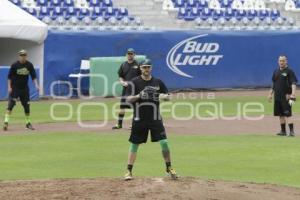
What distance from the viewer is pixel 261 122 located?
21797 millimetres

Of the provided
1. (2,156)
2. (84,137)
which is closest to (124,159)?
(2,156)

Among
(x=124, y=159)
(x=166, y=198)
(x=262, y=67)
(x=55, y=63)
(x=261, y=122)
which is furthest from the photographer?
(x=262, y=67)

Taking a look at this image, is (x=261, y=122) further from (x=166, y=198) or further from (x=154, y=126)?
(x=166, y=198)

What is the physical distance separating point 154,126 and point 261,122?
1071cm

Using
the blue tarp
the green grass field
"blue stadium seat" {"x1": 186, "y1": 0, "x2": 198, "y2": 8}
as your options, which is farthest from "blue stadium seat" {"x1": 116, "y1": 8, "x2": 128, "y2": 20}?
the green grass field

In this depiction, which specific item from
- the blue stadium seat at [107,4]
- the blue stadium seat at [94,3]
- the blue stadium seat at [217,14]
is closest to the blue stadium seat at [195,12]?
the blue stadium seat at [217,14]

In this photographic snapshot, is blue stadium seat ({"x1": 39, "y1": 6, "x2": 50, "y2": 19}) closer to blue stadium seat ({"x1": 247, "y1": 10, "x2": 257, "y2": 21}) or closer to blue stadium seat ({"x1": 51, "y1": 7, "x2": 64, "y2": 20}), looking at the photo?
blue stadium seat ({"x1": 51, "y1": 7, "x2": 64, "y2": 20})

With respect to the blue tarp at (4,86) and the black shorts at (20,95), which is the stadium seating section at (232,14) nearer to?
the blue tarp at (4,86)

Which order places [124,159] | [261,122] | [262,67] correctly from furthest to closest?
[262,67]
[261,122]
[124,159]

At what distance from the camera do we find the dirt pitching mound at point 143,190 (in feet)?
33.1

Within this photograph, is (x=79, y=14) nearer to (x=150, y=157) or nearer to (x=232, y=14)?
(x=232, y=14)

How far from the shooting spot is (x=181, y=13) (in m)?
36.6

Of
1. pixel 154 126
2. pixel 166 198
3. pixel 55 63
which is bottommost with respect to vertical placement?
pixel 166 198

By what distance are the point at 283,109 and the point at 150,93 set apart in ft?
24.7
